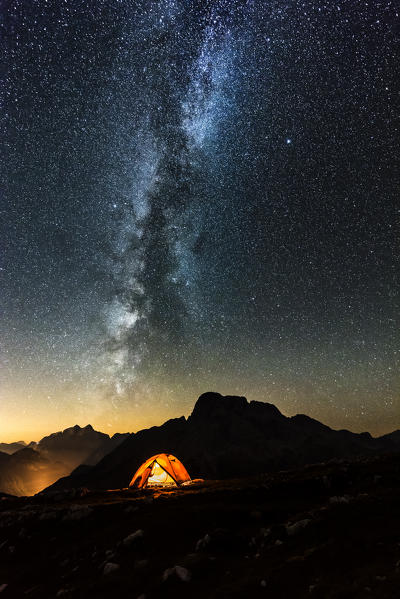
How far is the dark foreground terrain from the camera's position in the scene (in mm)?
5785

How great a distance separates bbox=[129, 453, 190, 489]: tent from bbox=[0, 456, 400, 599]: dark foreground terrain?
51.5 ft

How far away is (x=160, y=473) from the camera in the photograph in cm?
2902

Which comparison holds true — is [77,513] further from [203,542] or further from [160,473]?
[160,473]

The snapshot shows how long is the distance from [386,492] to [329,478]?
285 centimetres


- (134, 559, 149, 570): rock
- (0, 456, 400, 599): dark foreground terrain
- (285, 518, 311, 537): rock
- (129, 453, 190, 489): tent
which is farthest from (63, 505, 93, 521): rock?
(129, 453, 190, 489): tent

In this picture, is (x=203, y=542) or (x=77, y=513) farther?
(x=77, y=513)

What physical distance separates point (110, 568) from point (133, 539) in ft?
3.87

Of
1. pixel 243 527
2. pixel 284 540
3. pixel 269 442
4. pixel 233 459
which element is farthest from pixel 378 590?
pixel 269 442

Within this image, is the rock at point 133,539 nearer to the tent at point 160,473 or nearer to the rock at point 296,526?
the rock at point 296,526

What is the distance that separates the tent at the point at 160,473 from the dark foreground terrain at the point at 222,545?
1570 centimetres

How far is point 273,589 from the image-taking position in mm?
5551

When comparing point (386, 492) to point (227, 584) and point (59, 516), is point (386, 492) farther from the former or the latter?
point (59, 516)

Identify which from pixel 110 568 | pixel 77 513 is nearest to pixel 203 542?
pixel 110 568

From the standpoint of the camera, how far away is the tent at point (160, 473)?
88.5 feet
